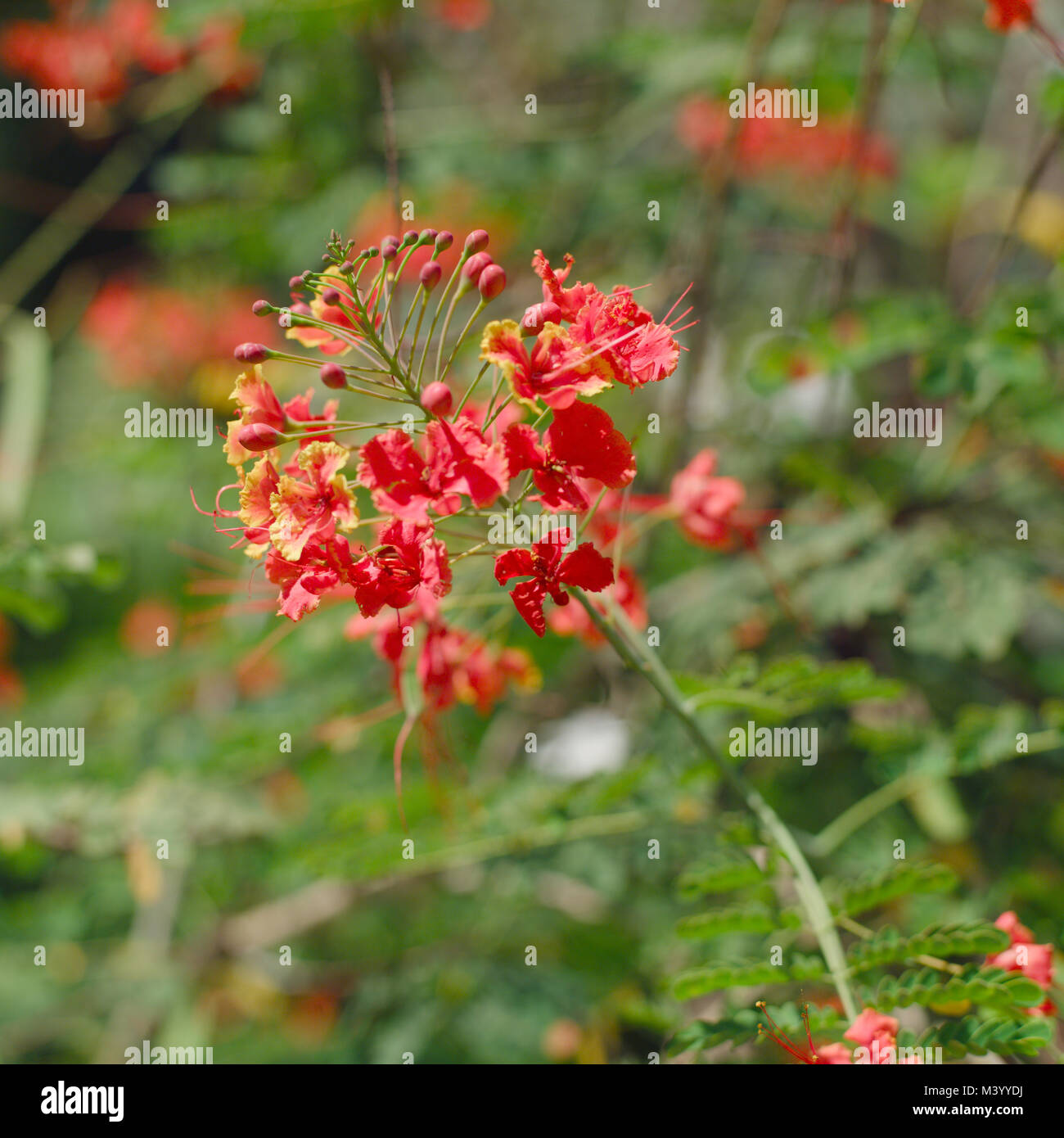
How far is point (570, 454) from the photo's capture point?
95 centimetres

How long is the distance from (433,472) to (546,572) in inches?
6.2

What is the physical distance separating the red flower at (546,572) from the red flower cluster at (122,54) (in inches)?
106

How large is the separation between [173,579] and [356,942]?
153cm

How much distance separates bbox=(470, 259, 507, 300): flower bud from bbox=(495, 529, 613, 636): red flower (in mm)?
268

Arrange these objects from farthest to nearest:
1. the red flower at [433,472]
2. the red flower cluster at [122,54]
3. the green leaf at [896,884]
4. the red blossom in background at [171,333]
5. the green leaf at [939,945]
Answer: the red blossom in background at [171,333] < the red flower cluster at [122,54] < the green leaf at [896,884] < the green leaf at [939,945] < the red flower at [433,472]

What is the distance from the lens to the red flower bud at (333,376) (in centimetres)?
93

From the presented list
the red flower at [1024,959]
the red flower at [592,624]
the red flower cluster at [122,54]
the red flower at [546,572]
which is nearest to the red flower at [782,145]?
the red flower cluster at [122,54]

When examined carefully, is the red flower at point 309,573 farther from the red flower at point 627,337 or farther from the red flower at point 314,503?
the red flower at point 627,337

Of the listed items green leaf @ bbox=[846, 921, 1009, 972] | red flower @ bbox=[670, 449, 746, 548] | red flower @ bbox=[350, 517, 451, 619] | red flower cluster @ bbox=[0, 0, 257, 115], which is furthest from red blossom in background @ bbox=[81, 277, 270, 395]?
green leaf @ bbox=[846, 921, 1009, 972]

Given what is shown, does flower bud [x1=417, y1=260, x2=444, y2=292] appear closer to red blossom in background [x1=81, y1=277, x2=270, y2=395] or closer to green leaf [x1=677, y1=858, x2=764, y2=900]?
green leaf [x1=677, y1=858, x2=764, y2=900]

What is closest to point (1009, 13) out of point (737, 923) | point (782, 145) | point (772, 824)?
point (772, 824)
